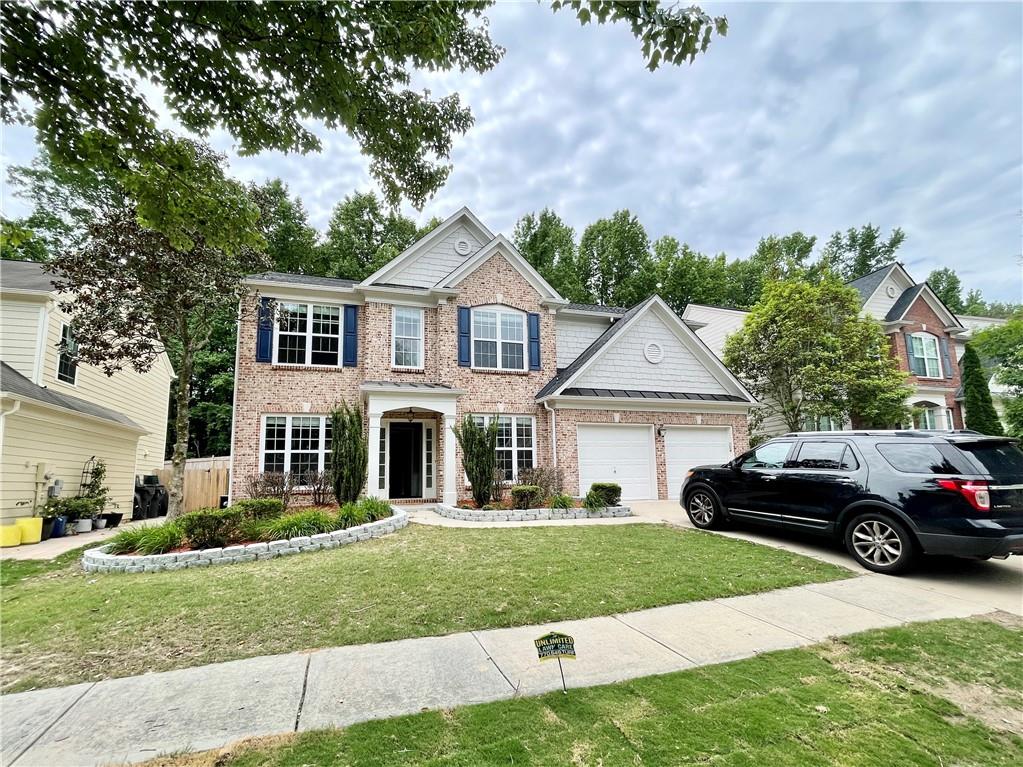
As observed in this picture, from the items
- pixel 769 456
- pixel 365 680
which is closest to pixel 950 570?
pixel 769 456

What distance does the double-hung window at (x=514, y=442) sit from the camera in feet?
45.8

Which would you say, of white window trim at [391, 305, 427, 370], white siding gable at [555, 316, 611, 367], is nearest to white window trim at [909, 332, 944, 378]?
white siding gable at [555, 316, 611, 367]

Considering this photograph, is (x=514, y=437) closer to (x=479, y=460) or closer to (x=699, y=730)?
(x=479, y=460)

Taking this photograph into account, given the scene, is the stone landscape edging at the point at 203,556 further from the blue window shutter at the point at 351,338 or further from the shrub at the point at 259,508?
the blue window shutter at the point at 351,338

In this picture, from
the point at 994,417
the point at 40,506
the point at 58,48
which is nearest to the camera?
the point at 58,48

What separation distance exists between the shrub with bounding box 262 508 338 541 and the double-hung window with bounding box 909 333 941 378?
2461 cm

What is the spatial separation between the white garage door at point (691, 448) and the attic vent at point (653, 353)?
2.28 meters

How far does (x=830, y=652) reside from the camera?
12.2 feet

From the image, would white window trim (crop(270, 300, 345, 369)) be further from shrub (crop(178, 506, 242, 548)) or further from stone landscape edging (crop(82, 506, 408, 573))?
stone landscape edging (crop(82, 506, 408, 573))

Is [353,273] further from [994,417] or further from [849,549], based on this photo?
[994,417]

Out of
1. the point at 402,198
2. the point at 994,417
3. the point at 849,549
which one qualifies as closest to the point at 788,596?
the point at 849,549

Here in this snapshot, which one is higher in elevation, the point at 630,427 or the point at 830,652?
the point at 630,427

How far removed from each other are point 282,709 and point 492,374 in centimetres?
1170

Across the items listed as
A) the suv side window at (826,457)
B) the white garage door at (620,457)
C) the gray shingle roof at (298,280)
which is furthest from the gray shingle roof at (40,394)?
the suv side window at (826,457)
